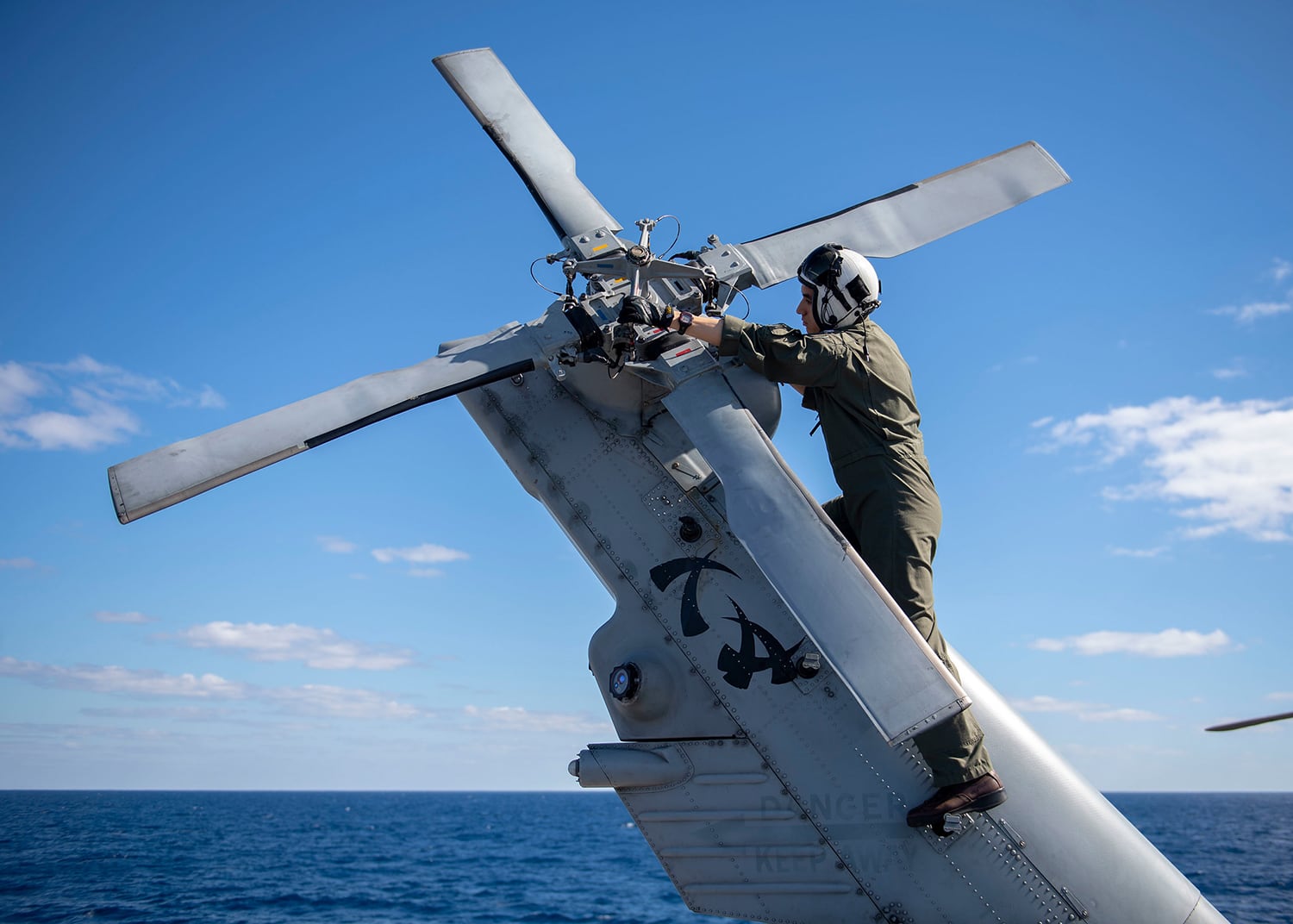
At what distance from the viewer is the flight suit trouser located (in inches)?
159

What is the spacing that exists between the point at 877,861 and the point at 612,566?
2289mm

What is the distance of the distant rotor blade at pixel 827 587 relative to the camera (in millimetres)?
3223

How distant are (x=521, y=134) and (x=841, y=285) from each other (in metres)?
2.80

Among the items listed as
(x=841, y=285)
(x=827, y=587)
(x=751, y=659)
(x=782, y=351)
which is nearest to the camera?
(x=827, y=587)

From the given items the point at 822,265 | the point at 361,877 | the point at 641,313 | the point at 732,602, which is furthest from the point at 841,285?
the point at 361,877

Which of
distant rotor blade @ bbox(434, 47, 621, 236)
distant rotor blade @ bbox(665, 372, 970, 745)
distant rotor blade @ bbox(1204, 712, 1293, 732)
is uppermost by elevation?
distant rotor blade @ bbox(434, 47, 621, 236)

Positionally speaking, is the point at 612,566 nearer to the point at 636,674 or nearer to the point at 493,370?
the point at 636,674

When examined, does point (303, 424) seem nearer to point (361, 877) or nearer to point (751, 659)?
point (751, 659)

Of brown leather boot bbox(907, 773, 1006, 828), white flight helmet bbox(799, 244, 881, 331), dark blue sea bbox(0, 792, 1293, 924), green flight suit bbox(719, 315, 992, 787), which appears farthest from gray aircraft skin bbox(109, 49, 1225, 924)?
dark blue sea bbox(0, 792, 1293, 924)

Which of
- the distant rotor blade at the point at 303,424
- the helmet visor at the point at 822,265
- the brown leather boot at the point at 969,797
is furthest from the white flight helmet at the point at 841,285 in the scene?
the brown leather boot at the point at 969,797

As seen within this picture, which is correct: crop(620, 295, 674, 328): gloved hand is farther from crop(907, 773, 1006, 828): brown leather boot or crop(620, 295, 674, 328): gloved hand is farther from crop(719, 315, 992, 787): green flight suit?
crop(907, 773, 1006, 828): brown leather boot

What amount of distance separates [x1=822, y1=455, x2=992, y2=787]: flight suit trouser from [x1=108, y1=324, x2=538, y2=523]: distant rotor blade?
1.90 meters

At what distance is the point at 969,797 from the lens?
4129mm

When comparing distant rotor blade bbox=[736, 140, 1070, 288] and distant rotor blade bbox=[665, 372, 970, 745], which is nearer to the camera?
distant rotor blade bbox=[665, 372, 970, 745]
